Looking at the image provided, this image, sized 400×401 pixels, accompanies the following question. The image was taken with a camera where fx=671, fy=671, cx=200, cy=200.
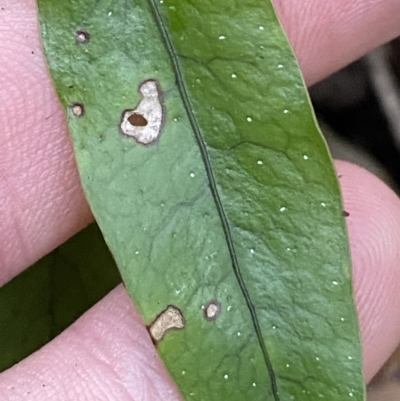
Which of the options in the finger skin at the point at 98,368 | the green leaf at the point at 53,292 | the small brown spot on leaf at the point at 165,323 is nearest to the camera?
the small brown spot on leaf at the point at 165,323

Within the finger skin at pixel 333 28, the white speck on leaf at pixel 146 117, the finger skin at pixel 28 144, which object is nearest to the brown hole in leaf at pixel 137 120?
the white speck on leaf at pixel 146 117

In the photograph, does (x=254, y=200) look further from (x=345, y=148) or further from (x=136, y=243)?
(x=345, y=148)

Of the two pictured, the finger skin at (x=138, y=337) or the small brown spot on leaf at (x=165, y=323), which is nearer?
the small brown spot on leaf at (x=165, y=323)

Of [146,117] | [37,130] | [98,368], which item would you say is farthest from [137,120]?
[98,368]

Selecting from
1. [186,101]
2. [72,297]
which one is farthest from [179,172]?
[72,297]

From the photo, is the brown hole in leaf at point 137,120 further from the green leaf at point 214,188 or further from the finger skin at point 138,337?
the finger skin at point 138,337

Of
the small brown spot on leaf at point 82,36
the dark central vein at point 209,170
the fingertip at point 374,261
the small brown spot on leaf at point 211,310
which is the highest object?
the small brown spot on leaf at point 82,36

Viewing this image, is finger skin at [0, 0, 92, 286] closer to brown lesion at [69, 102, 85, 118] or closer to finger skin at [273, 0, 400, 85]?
brown lesion at [69, 102, 85, 118]
